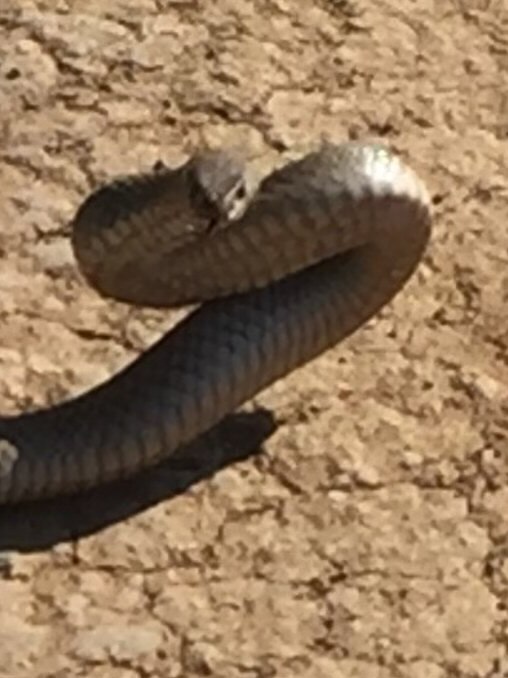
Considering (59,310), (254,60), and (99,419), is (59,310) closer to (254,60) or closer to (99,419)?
(99,419)

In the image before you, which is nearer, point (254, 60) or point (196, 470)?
point (196, 470)

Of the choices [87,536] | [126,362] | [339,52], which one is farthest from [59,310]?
[339,52]

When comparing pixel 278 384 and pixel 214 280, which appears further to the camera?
pixel 278 384

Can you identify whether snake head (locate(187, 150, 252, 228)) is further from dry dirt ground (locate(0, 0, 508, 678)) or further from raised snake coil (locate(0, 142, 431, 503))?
dry dirt ground (locate(0, 0, 508, 678))

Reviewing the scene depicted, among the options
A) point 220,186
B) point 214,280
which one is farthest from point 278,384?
point 220,186

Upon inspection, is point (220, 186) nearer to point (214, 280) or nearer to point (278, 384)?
point (214, 280)

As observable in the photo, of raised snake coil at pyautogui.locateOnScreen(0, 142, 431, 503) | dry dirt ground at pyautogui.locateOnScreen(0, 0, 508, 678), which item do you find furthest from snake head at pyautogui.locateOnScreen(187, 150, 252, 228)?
dry dirt ground at pyautogui.locateOnScreen(0, 0, 508, 678)
